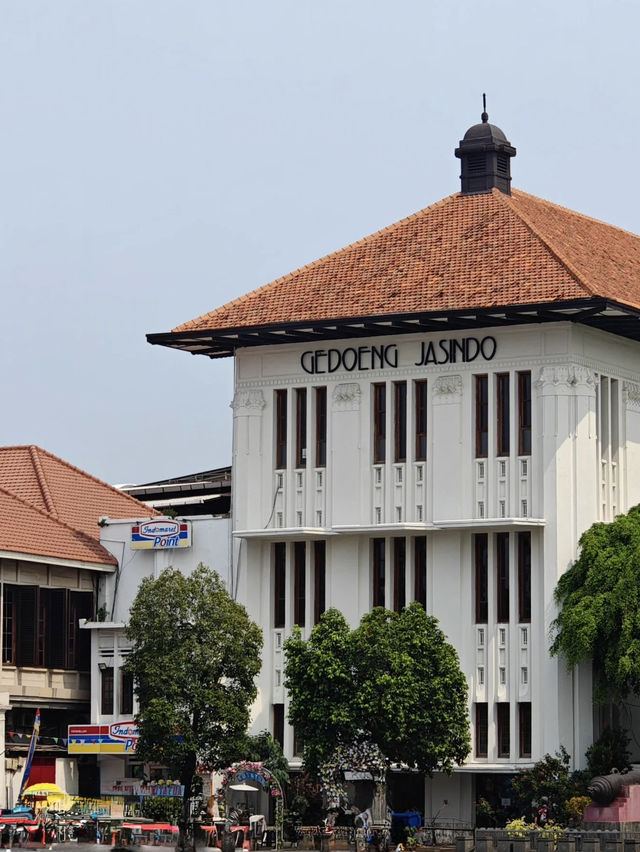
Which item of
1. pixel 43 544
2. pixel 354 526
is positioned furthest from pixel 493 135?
pixel 43 544

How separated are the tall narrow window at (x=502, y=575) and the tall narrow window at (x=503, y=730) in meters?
2.55

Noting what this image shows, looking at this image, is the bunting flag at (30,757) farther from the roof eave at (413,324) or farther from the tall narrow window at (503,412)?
the tall narrow window at (503,412)

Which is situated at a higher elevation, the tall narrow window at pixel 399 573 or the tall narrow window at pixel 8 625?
the tall narrow window at pixel 399 573

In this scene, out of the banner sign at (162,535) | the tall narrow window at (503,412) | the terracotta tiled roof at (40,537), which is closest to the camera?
the tall narrow window at (503,412)

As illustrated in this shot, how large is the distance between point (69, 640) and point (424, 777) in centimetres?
1317

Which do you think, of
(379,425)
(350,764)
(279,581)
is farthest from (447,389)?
(350,764)

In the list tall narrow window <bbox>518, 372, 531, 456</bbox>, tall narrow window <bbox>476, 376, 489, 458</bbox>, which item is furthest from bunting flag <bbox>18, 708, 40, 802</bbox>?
tall narrow window <bbox>518, 372, 531, 456</bbox>

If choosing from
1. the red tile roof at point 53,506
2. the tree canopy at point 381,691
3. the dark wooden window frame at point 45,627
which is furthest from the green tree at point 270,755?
the red tile roof at point 53,506

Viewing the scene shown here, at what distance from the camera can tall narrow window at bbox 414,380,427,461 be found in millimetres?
63438

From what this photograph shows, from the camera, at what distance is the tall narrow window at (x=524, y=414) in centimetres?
6194

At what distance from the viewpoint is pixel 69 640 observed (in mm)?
68125

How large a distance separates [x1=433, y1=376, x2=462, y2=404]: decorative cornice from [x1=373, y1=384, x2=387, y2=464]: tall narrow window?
5.97 ft

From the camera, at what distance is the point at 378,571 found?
211 feet

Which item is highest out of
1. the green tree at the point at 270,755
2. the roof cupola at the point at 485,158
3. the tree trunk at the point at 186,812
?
the roof cupola at the point at 485,158
